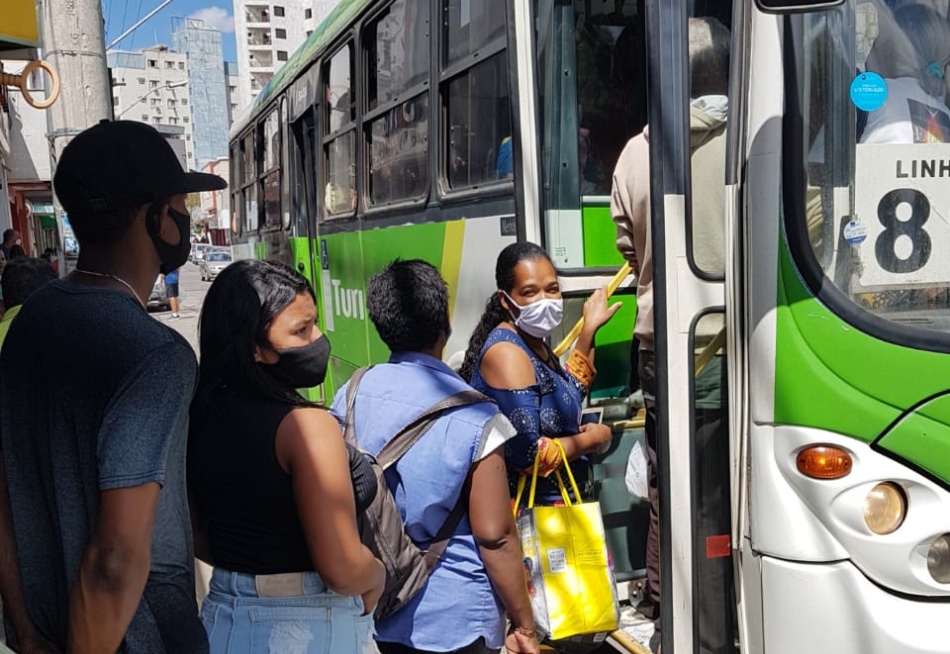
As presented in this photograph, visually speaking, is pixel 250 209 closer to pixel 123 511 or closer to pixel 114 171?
pixel 114 171

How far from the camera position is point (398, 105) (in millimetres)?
4805

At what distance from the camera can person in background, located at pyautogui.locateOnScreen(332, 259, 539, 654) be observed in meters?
2.23

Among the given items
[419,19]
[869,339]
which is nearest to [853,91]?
[869,339]

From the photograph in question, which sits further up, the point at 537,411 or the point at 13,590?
the point at 537,411

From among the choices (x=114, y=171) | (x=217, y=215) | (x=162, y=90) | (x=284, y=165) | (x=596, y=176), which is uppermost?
(x=162, y=90)

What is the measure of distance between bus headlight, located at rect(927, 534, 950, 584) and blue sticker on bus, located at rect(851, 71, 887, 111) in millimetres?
1113

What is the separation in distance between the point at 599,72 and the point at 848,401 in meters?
2.00

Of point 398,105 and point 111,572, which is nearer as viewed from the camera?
point 111,572

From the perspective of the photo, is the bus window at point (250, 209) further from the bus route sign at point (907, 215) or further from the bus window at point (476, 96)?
the bus route sign at point (907, 215)

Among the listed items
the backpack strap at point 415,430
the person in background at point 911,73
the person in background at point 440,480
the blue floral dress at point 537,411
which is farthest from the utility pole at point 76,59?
the person in background at point 911,73

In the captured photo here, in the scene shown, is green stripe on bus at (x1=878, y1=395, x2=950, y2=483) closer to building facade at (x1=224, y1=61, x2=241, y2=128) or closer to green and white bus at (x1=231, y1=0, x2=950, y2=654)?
green and white bus at (x1=231, y1=0, x2=950, y2=654)

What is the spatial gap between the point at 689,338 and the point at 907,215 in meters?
0.68

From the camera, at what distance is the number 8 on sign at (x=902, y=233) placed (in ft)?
7.16

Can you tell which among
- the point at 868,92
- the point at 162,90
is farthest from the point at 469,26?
the point at 162,90
